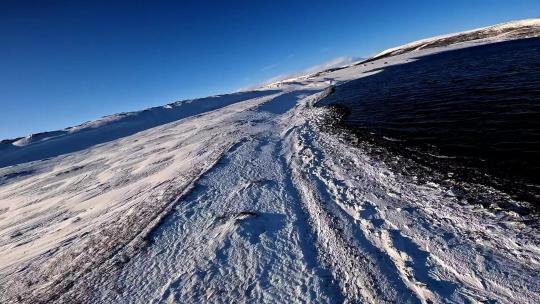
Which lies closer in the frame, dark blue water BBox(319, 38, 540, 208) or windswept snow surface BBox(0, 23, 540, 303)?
windswept snow surface BBox(0, 23, 540, 303)

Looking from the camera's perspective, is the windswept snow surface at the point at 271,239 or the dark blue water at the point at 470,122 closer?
the windswept snow surface at the point at 271,239

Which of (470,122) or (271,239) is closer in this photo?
(271,239)

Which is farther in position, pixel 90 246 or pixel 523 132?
pixel 523 132

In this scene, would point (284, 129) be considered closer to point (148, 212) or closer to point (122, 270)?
point (148, 212)

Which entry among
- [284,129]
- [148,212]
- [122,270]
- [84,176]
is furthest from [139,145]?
[122,270]
